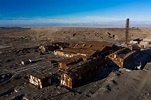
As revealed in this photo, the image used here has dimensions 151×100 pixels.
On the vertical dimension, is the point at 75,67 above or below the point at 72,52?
above

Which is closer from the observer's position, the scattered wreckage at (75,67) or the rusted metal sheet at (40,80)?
the rusted metal sheet at (40,80)

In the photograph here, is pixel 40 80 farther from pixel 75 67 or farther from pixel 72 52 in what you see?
pixel 72 52

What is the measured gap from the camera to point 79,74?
1323 cm

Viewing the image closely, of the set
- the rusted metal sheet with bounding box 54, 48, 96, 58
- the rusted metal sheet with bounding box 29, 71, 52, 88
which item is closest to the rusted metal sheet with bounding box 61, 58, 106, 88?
the rusted metal sheet with bounding box 29, 71, 52, 88

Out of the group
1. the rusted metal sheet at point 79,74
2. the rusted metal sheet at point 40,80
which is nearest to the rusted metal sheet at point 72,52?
the rusted metal sheet at point 79,74

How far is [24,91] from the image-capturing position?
12172 mm

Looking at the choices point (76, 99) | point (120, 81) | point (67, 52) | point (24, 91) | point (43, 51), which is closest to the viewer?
point (76, 99)

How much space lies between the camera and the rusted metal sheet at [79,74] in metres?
12.5

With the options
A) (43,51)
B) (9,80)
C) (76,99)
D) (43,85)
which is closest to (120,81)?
(76,99)

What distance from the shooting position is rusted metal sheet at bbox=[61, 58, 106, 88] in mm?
12534

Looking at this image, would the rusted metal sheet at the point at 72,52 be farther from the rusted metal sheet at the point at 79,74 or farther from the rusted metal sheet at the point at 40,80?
the rusted metal sheet at the point at 40,80

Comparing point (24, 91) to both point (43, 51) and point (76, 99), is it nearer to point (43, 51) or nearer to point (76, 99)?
point (76, 99)

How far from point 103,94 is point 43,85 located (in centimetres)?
434

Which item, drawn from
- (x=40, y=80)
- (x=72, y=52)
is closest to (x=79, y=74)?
(x=40, y=80)
